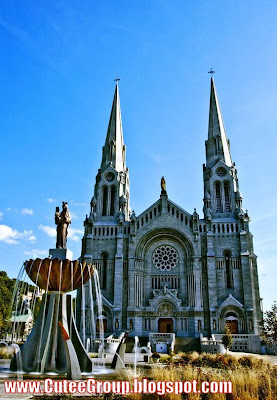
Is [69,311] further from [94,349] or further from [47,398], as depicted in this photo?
[94,349]

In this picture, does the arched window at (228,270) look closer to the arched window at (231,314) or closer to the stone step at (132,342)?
the arched window at (231,314)

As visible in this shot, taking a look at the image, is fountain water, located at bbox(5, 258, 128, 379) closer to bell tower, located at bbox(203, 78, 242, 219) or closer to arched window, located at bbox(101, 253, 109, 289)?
arched window, located at bbox(101, 253, 109, 289)

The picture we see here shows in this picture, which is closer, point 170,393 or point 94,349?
point 170,393

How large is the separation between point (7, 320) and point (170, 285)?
2113cm

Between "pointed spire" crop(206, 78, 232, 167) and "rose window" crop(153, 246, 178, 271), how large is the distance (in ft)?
42.5

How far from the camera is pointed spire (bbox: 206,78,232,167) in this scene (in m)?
47.5

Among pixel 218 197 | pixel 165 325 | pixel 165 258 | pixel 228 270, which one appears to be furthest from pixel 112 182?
pixel 165 325

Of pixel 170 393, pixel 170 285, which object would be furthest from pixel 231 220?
pixel 170 393

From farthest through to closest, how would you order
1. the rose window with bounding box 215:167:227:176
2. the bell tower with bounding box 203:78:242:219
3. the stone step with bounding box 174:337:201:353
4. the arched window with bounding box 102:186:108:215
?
the arched window with bounding box 102:186:108:215, the rose window with bounding box 215:167:227:176, the bell tower with bounding box 203:78:242:219, the stone step with bounding box 174:337:201:353

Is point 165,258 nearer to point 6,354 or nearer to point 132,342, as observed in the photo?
point 132,342

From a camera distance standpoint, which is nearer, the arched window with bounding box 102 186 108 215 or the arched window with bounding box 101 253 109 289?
the arched window with bounding box 101 253 109 289

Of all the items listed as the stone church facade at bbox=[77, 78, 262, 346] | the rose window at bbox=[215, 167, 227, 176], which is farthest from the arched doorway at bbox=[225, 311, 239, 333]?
the rose window at bbox=[215, 167, 227, 176]

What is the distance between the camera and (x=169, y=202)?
44250mm

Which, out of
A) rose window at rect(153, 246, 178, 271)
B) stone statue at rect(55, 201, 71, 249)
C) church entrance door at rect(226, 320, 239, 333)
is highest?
rose window at rect(153, 246, 178, 271)
